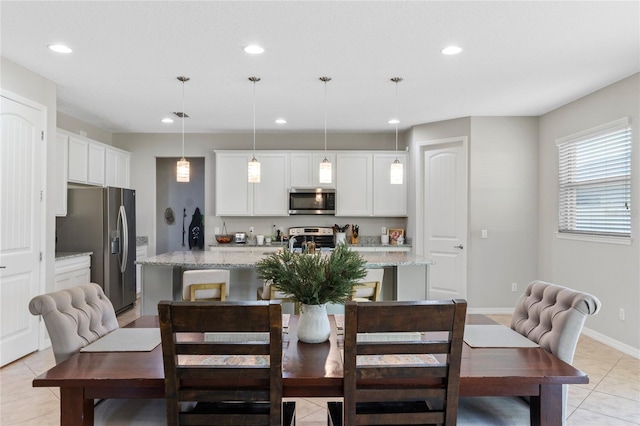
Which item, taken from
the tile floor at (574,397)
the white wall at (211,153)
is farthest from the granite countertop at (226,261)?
the white wall at (211,153)

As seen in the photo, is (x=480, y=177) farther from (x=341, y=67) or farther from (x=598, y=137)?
(x=341, y=67)

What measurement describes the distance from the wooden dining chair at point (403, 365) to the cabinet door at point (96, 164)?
4.98 meters

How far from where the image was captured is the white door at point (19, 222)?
3312 millimetres

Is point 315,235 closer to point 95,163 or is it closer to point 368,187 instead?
point 368,187

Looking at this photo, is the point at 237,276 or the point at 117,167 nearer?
the point at 237,276

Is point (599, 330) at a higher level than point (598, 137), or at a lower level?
lower

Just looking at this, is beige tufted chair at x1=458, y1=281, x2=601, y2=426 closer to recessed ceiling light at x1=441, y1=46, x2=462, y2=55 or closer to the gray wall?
recessed ceiling light at x1=441, y1=46, x2=462, y2=55

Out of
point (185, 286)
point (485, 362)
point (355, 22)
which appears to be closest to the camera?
point (485, 362)

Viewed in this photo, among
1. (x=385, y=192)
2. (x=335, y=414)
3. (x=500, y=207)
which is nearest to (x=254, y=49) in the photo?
(x=335, y=414)

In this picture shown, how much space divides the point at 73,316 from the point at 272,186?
174 inches

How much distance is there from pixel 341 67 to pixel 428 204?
2804 mm

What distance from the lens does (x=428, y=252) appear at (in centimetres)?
572

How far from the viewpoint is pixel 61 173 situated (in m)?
4.62

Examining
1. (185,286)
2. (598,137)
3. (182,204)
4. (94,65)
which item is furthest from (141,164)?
(598,137)
